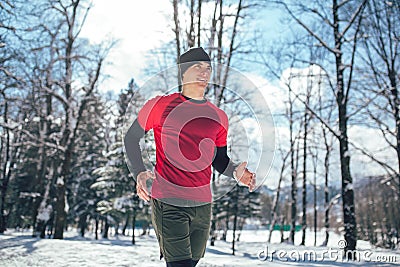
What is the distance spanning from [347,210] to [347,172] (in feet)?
3.60

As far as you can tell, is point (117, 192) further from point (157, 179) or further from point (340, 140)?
point (157, 179)

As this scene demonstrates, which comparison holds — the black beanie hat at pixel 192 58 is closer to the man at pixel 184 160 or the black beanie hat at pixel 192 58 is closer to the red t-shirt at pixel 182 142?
the man at pixel 184 160

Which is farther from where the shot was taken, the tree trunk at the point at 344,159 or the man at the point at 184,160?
the tree trunk at the point at 344,159

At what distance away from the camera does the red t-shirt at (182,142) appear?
2193 mm

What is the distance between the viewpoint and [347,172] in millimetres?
10422

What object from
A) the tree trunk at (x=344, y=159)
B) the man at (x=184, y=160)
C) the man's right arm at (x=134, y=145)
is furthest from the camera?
the tree trunk at (x=344, y=159)

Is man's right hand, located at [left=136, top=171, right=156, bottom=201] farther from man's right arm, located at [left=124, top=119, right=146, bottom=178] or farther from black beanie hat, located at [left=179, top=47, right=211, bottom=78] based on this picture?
black beanie hat, located at [left=179, top=47, right=211, bottom=78]

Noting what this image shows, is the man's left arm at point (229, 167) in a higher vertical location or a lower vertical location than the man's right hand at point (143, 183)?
higher

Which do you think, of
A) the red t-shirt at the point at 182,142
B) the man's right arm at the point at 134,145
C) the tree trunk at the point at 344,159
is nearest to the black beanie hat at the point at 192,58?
the red t-shirt at the point at 182,142

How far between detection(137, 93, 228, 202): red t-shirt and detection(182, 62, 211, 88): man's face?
14 cm

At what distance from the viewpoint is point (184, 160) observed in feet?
7.19

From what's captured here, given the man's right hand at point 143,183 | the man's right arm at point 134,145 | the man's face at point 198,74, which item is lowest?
the man's right hand at point 143,183

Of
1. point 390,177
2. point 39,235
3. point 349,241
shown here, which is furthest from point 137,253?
point 390,177

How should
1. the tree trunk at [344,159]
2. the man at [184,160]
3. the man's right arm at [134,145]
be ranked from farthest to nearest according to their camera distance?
the tree trunk at [344,159] < the man's right arm at [134,145] < the man at [184,160]
